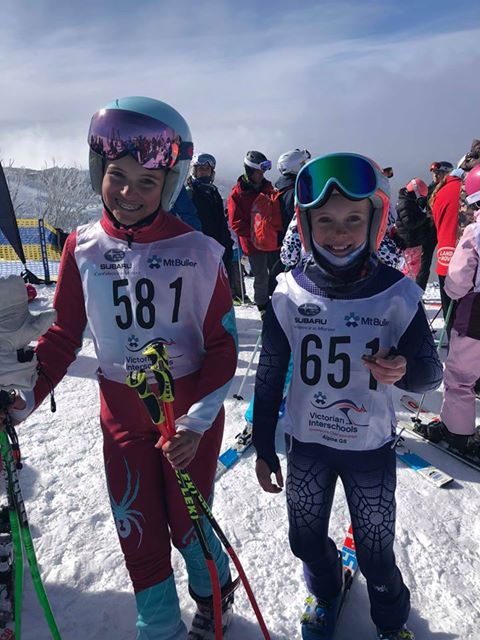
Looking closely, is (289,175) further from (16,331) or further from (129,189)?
(16,331)

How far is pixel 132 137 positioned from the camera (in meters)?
1.94

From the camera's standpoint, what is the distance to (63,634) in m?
2.49

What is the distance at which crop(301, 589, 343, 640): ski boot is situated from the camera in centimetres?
235

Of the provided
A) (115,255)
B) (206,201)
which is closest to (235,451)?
(115,255)

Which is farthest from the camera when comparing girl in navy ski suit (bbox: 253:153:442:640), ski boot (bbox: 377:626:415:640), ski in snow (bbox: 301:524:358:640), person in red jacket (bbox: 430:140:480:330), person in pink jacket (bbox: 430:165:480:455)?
person in red jacket (bbox: 430:140:480:330)

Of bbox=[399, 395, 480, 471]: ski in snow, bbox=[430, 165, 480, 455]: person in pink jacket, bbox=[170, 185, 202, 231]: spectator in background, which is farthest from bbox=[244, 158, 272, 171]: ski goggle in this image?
bbox=[399, 395, 480, 471]: ski in snow

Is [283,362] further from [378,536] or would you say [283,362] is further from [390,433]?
[378,536]

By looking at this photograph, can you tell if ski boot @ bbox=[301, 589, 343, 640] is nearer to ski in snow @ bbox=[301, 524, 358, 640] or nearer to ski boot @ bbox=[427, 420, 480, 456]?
ski in snow @ bbox=[301, 524, 358, 640]

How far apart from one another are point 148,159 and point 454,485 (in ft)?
11.0

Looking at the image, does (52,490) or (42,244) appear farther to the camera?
(42,244)

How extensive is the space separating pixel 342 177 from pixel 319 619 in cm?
217

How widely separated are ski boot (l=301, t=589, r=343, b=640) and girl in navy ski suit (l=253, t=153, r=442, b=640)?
227 millimetres

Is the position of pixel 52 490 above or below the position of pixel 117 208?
below

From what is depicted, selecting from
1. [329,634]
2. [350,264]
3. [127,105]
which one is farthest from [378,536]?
[127,105]
